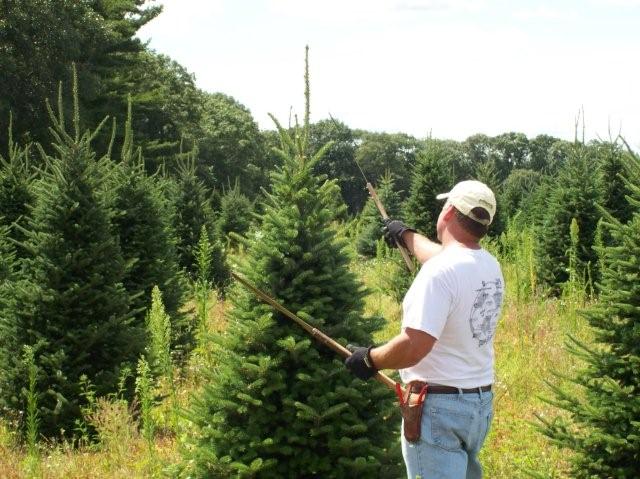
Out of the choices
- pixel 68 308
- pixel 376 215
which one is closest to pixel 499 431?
pixel 68 308

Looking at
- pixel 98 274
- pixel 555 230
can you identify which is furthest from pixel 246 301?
pixel 555 230

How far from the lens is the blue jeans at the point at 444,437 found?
3.93m

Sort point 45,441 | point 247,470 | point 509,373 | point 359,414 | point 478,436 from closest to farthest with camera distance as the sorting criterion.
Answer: point 478,436, point 247,470, point 359,414, point 45,441, point 509,373

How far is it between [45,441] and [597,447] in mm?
5071

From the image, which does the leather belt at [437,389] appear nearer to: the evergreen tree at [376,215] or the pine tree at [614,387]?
the pine tree at [614,387]

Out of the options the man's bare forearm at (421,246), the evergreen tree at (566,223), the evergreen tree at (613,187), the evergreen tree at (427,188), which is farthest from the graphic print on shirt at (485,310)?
the evergreen tree at (613,187)

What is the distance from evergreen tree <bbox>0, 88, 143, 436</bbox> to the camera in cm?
751

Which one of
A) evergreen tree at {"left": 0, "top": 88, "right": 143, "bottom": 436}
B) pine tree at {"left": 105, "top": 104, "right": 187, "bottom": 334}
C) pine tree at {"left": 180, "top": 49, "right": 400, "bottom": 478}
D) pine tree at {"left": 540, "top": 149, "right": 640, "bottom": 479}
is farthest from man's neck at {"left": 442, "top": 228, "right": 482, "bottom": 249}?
pine tree at {"left": 105, "top": 104, "right": 187, "bottom": 334}

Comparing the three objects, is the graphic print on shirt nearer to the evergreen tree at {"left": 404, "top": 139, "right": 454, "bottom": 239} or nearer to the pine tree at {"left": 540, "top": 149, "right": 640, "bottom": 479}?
the pine tree at {"left": 540, "top": 149, "right": 640, "bottom": 479}

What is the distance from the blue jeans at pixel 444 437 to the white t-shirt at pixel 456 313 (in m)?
0.09

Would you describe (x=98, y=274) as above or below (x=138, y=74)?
below

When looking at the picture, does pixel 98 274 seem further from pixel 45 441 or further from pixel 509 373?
pixel 509 373

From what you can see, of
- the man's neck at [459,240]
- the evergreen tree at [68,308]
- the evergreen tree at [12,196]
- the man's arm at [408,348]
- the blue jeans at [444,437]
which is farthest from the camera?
the evergreen tree at [12,196]

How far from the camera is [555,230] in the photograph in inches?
549
